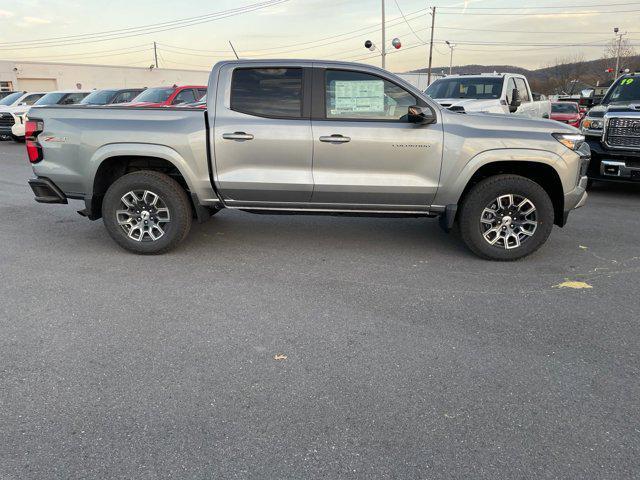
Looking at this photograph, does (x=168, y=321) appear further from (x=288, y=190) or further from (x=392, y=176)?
(x=392, y=176)

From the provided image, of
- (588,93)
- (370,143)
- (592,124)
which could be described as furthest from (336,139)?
(588,93)

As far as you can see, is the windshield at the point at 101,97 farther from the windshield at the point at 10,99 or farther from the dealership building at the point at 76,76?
the dealership building at the point at 76,76

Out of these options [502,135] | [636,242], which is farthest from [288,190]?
[636,242]

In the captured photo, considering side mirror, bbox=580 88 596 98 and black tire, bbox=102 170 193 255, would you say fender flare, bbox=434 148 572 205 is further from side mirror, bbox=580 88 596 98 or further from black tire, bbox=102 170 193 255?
side mirror, bbox=580 88 596 98

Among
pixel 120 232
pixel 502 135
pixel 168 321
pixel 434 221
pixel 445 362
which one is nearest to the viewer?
pixel 445 362

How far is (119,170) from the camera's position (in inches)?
222

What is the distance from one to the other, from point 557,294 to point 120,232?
4327 mm

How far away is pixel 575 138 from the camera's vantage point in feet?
17.0

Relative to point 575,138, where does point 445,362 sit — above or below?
below

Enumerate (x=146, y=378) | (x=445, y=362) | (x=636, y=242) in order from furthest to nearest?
(x=636, y=242) → (x=445, y=362) → (x=146, y=378)

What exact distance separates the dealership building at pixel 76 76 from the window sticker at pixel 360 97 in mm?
49243

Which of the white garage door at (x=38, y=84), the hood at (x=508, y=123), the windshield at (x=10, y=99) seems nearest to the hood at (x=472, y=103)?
the hood at (x=508, y=123)

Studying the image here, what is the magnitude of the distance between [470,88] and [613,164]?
4.07 metres

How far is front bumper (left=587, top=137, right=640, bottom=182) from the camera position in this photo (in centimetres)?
832
